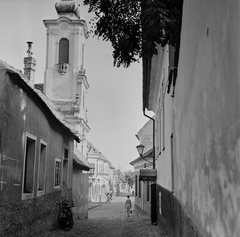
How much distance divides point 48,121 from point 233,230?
10.5 m

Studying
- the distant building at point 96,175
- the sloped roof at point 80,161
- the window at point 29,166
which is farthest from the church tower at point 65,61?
the window at point 29,166

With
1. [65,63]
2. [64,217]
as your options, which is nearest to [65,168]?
[64,217]

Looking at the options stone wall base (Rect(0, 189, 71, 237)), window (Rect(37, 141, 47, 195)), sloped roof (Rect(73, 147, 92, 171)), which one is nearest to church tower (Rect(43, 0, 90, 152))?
sloped roof (Rect(73, 147, 92, 171))

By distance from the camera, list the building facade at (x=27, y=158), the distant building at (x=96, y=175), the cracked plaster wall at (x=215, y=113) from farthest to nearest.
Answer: the distant building at (x=96, y=175) → the building facade at (x=27, y=158) → the cracked plaster wall at (x=215, y=113)

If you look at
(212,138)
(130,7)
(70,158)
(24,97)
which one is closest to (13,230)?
(24,97)

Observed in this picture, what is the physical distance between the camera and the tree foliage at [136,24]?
18.6ft

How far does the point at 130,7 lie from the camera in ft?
19.9

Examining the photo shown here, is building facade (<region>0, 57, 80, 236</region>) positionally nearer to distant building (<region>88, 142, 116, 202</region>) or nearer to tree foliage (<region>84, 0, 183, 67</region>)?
tree foliage (<region>84, 0, 183, 67</region>)

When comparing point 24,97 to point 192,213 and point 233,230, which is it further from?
point 233,230

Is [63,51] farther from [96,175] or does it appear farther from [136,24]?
[136,24]

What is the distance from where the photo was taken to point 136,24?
635 centimetres

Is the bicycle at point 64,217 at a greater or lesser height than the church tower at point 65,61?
lesser

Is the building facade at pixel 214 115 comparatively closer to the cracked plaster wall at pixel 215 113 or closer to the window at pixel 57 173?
the cracked plaster wall at pixel 215 113

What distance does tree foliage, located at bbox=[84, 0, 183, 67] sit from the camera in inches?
223
